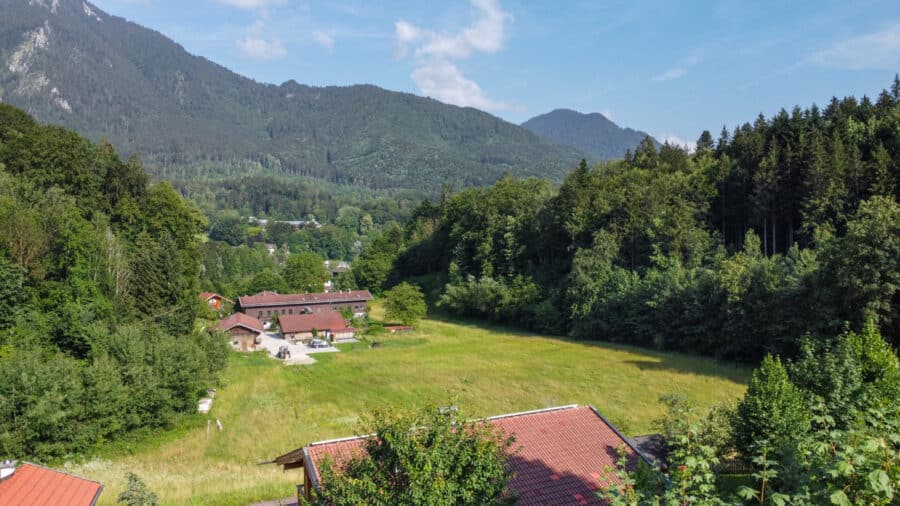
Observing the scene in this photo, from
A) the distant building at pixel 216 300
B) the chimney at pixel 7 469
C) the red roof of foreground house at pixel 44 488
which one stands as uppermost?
the chimney at pixel 7 469

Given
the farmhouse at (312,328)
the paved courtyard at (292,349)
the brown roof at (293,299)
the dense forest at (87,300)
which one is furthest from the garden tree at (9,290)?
the brown roof at (293,299)

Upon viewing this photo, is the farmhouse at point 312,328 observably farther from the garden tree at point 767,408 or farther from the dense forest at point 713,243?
the garden tree at point 767,408

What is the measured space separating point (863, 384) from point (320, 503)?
1625cm

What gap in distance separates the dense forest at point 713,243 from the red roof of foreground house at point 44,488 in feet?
117

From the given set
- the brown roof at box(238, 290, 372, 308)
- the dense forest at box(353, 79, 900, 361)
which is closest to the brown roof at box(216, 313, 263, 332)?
the brown roof at box(238, 290, 372, 308)

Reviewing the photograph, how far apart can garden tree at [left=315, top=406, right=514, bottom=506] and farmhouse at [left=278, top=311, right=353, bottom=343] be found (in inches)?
1994

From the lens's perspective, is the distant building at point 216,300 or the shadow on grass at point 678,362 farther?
the distant building at point 216,300

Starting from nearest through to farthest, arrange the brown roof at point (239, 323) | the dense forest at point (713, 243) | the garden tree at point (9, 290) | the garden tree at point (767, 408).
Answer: the garden tree at point (767, 408) < the garden tree at point (9, 290) < the dense forest at point (713, 243) < the brown roof at point (239, 323)

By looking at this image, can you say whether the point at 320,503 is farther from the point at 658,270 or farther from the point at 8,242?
the point at 658,270

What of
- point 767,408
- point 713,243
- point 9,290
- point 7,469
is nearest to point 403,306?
point 713,243

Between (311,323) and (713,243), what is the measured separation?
41.8m

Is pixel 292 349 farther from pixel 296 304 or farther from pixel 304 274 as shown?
pixel 304 274

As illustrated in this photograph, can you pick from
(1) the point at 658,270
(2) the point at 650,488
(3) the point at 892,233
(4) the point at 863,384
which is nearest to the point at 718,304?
(1) the point at 658,270

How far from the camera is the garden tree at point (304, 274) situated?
82.2 metres
